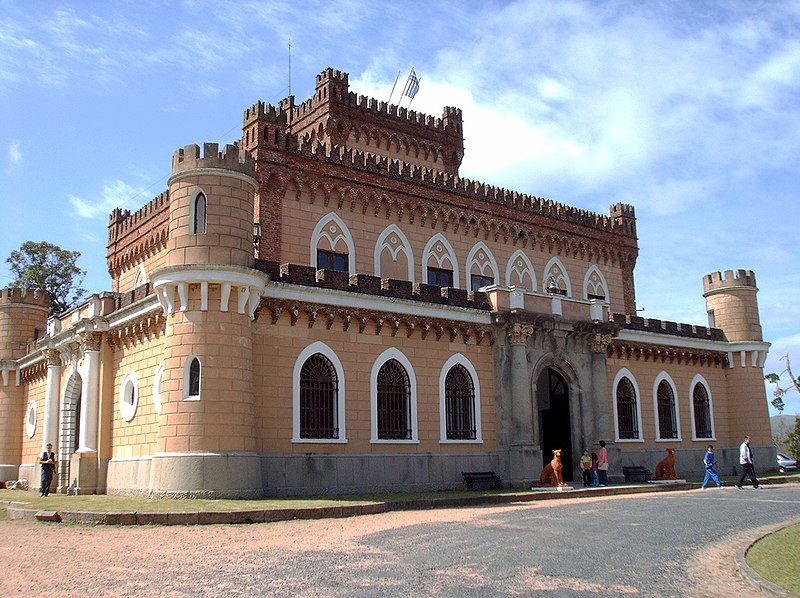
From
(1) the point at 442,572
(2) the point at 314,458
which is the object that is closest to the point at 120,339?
(2) the point at 314,458

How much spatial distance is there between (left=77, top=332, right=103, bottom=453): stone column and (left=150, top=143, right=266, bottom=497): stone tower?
21.2ft

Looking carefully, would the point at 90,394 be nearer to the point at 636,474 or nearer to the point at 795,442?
the point at 636,474

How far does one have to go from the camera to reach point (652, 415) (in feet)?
117

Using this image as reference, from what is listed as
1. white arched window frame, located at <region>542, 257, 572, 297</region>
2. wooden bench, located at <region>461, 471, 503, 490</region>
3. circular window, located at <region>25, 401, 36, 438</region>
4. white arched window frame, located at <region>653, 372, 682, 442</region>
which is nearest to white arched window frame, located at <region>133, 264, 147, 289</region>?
circular window, located at <region>25, 401, 36, 438</region>

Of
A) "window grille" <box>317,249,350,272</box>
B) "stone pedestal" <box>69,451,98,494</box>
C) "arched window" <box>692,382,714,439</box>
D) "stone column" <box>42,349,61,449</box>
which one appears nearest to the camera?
"stone pedestal" <box>69,451,98,494</box>

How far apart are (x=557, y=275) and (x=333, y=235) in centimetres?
1194

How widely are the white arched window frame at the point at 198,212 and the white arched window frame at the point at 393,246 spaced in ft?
29.4

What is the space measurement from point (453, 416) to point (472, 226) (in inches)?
357

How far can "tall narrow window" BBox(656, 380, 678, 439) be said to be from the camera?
36.0m

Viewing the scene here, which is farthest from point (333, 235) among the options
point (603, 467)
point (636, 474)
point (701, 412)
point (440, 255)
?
point (701, 412)

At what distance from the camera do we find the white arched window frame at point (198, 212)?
2364cm

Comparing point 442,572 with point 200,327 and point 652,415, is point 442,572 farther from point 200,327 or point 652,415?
point 652,415

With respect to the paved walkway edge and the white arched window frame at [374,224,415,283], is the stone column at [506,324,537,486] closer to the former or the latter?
the white arched window frame at [374,224,415,283]

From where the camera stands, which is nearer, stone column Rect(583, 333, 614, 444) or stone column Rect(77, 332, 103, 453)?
stone column Rect(77, 332, 103, 453)
